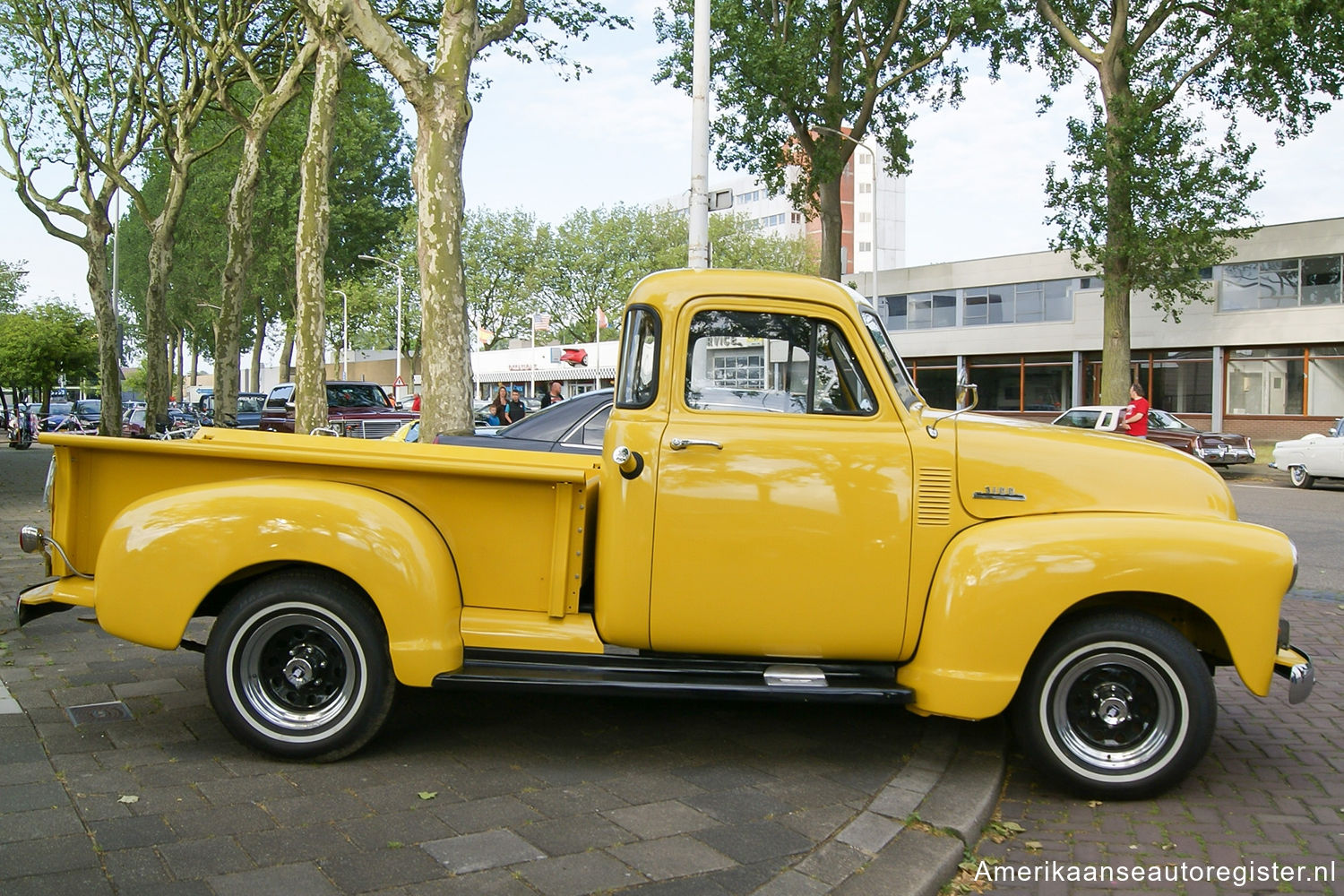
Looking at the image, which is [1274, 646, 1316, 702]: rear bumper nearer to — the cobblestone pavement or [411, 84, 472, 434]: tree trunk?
the cobblestone pavement

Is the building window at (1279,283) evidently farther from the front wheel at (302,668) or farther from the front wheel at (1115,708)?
the front wheel at (302,668)

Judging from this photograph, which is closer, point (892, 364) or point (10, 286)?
point (892, 364)

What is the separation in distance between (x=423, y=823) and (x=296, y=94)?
832 inches

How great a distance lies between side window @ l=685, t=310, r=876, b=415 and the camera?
4.51m

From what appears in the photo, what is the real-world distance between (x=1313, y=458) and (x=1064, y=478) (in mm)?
20519

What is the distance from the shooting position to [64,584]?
4.62m

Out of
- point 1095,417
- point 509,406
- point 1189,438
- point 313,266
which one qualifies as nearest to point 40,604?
point 313,266

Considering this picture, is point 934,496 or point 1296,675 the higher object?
point 934,496

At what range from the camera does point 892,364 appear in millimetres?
4633

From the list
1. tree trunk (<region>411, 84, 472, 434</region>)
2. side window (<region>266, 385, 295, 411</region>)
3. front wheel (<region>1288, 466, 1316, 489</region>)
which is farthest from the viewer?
side window (<region>266, 385, 295, 411</region>)

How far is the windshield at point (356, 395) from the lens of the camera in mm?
25859

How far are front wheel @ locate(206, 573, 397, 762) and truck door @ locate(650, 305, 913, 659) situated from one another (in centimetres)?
120

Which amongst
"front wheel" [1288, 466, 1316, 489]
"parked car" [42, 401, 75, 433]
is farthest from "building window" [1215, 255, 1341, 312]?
"parked car" [42, 401, 75, 433]

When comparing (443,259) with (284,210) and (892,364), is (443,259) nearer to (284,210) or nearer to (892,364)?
(892,364)
